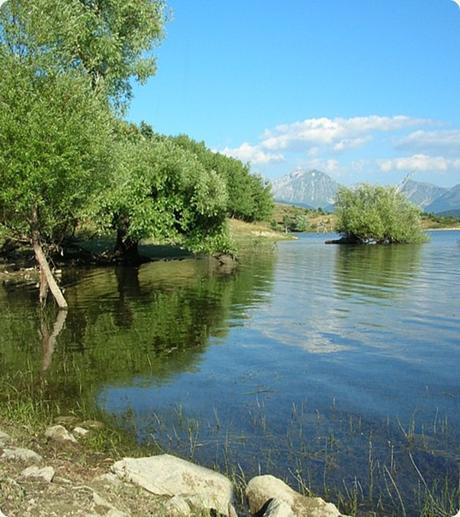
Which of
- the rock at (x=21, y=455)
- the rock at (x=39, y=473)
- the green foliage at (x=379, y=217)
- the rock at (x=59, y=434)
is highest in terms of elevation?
the green foliage at (x=379, y=217)

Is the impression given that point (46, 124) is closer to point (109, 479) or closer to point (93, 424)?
point (93, 424)

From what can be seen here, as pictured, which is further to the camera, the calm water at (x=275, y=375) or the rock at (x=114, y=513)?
the calm water at (x=275, y=375)

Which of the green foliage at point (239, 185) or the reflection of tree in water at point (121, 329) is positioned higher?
the green foliage at point (239, 185)

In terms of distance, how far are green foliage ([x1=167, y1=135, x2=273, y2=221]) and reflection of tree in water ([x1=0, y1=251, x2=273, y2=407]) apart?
284 feet

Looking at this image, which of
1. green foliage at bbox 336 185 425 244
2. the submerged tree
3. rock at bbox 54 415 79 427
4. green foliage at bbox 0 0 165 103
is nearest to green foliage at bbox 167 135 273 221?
green foliage at bbox 336 185 425 244

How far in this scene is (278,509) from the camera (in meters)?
8.48

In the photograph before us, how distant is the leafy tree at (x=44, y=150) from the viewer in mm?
25531

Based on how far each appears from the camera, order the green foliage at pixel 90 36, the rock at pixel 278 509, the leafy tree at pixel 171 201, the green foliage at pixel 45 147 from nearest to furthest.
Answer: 1. the rock at pixel 278 509
2. the green foliage at pixel 45 147
3. the green foliage at pixel 90 36
4. the leafy tree at pixel 171 201

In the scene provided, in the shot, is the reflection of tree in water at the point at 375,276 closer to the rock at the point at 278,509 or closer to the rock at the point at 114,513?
the rock at the point at 278,509

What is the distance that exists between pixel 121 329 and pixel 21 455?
14755mm

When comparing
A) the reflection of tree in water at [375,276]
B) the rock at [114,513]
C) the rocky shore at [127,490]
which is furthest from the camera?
the reflection of tree in water at [375,276]

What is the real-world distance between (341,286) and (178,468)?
3401cm

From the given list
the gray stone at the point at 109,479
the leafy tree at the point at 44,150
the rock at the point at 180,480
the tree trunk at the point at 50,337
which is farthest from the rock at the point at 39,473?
the leafy tree at the point at 44,150

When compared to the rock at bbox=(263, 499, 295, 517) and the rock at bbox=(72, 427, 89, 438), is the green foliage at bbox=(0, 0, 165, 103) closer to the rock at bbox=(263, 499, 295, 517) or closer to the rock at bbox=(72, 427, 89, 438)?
the rock at bbox=(72, 427, 89, 438)
